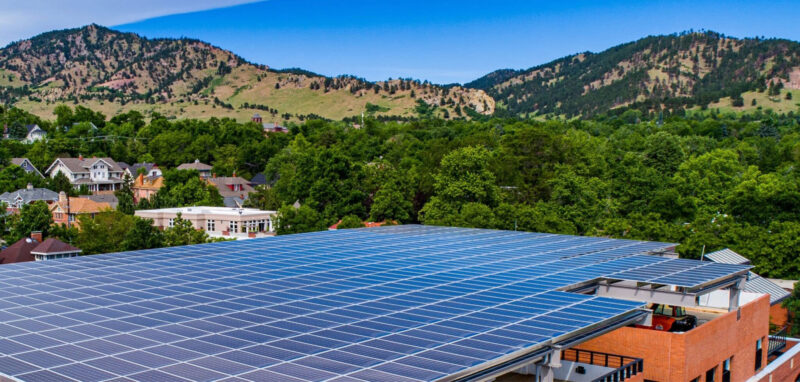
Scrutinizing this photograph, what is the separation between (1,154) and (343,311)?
126536 mm

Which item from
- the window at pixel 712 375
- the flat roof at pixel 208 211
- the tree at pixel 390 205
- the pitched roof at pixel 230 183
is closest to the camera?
the window at pixel 712 375

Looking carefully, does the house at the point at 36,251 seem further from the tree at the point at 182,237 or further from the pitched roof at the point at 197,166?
the pitched roof at the point at 197,166

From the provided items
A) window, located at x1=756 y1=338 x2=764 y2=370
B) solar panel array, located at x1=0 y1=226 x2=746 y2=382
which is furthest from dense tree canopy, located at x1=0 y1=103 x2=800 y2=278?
A: solar panel array, located at x1=0 y1=226 x2=746 y2=382

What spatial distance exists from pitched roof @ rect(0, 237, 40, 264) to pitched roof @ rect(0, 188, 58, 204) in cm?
4233

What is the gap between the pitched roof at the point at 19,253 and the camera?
64.4 m

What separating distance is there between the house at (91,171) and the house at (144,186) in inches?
255

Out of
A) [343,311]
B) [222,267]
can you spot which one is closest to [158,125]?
[222,267]

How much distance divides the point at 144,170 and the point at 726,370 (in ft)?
396

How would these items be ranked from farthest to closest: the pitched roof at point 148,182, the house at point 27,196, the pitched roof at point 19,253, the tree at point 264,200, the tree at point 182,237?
the pitched roof at point 148,182 < the house at point 27,196 < the tree at point 264,200 < the tree at point 182,237 < the pitched roof at point 19,253

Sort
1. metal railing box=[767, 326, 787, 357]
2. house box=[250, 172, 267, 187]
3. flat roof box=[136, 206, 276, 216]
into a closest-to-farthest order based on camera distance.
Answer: metal railing box=[767, 326, 787, 357], flat roof box=[136, 206, 276, 216], house box=[250, 172, 267, 187]

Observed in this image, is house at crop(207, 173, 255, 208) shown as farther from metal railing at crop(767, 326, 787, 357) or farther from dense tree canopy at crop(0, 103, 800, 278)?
metal railing at crop(767, 326, 787, 357)

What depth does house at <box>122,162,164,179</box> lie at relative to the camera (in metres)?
134

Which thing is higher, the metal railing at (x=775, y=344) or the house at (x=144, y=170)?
the house at (x=144, y=170)

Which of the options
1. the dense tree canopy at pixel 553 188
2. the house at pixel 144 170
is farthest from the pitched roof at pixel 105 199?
the house at pixel 144 170
